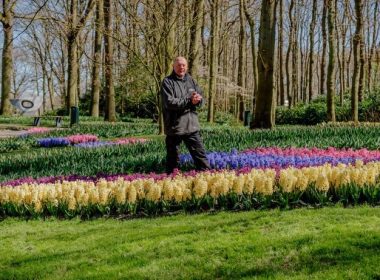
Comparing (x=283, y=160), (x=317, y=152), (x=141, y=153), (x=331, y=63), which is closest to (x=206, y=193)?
(x=283, y=160)

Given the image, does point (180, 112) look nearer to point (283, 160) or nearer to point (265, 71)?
point (283, 160)

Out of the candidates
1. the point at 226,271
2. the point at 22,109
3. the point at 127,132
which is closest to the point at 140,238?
the point at 226,271

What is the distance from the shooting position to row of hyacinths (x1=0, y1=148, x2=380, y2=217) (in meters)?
5.59

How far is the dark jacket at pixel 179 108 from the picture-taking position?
6949mm

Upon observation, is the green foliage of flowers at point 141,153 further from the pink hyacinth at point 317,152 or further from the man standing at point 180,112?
the man standing at point 180,112

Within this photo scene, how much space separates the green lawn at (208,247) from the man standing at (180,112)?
1894 millimetres

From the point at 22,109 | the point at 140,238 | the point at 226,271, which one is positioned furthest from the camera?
the point at 22,109

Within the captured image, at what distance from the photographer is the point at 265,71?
1422cm

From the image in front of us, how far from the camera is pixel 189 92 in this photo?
7.12 m

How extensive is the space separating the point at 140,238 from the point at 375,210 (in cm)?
234

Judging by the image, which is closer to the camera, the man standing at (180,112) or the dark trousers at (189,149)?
the man standing at (180,112)

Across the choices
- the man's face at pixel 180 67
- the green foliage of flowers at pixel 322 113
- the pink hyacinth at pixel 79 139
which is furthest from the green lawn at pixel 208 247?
the green foliage of flowers at pixel 322 113

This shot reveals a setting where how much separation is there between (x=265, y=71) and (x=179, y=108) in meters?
7.75

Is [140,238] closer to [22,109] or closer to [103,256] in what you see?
[103,256]
